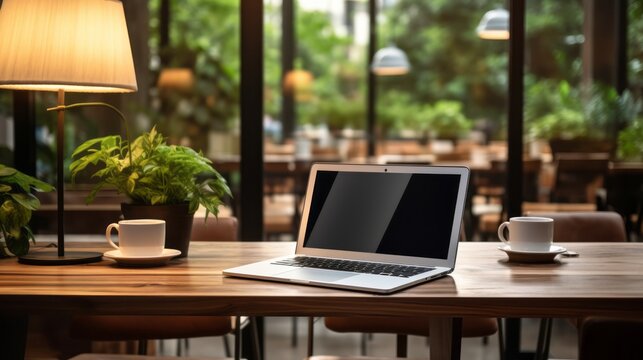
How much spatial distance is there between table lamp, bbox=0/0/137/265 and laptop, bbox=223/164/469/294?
49cm

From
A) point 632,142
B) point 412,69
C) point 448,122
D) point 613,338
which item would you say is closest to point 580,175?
point 632,142

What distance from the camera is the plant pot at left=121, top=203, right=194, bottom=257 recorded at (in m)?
1.77

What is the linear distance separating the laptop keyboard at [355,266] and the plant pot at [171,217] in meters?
0.26

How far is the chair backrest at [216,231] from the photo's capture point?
2.44 m

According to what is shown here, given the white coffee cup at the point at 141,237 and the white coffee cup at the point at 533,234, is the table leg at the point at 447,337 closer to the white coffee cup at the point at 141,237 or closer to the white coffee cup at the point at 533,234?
the white coffee cup at the point at 533,234

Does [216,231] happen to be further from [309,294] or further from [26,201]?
[309,294]

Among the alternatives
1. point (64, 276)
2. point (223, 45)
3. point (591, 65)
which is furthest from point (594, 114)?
point (64, 276)

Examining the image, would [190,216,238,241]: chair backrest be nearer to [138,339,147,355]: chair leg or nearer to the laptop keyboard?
[138,339,147,355]: chair leg

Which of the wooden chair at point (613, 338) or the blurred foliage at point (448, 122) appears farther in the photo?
the blurred foliage at point (448, 122)

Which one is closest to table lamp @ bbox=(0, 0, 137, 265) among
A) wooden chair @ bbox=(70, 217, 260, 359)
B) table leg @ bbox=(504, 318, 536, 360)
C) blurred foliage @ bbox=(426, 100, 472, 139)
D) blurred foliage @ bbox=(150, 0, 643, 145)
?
wooden chair @ bbox=(70, 217, 260, 359)

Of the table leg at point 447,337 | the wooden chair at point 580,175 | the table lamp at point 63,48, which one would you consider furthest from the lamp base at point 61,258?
the wooden chair at point 580,175

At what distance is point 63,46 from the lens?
5.51ft

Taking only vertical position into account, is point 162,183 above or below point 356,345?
above

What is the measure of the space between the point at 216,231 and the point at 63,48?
0.92 m
